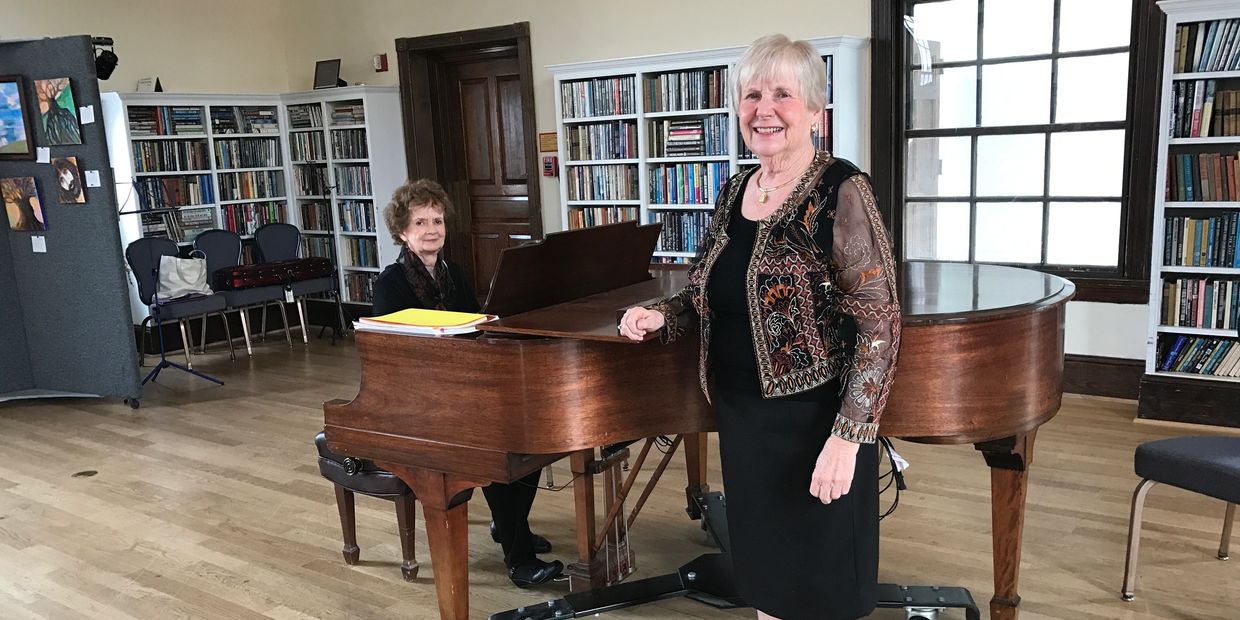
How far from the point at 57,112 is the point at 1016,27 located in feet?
17.4

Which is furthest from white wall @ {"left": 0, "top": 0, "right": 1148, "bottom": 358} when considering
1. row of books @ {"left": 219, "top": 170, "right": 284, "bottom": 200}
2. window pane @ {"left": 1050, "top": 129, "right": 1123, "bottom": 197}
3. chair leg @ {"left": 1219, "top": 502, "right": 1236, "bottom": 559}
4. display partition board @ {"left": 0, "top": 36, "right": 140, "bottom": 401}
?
chair leg @ {"left": 1219, "top": 502, "right": 1236, "bottom": 559}

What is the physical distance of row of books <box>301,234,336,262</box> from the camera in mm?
7715

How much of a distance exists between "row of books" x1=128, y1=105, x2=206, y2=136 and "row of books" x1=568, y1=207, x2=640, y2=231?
3.09 m

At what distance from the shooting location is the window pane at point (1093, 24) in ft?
15.3

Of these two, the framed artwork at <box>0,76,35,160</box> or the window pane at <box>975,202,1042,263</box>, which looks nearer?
the window pane at <box>975,202,1042,263</box>

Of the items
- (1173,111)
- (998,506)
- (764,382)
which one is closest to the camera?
(764,382)

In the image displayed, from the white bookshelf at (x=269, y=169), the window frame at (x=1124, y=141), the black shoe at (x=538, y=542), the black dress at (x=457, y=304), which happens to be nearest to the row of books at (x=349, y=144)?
the white bookshelf at (x=269, y=169)

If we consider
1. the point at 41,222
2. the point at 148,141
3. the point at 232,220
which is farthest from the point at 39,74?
the point at 232,220

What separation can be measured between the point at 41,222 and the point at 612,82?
3517 millimetres

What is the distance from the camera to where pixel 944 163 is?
5250 mm

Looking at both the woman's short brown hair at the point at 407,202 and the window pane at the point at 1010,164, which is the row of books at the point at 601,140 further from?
the woman's short brown hair at the point at 407,202

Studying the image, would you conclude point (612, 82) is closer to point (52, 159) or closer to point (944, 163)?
point (944, 163)

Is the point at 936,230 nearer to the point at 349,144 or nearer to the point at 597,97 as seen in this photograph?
the point at 597,97

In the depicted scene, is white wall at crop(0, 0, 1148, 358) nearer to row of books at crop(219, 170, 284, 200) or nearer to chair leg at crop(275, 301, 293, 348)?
row of books at crop(219, 170, 284, 200)
